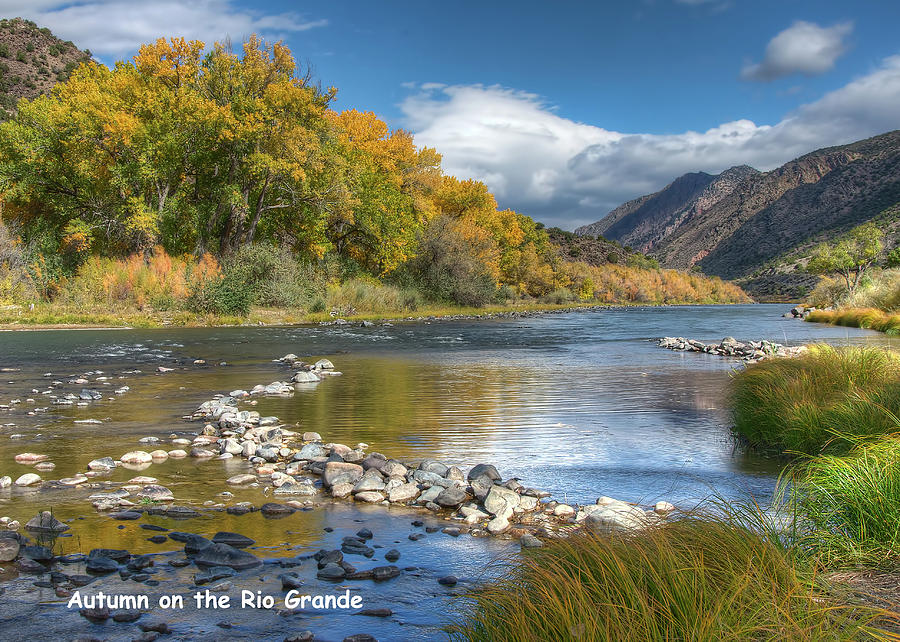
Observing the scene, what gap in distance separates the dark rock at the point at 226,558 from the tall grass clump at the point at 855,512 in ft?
12.6

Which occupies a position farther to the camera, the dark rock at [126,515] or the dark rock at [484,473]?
the dark rock at [484,473]

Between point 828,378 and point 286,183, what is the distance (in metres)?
37.4

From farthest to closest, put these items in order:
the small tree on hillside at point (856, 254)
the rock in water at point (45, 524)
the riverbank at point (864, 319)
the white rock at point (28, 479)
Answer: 1. the small tree on hillside at point (856, 254)
2. the riverbank at point (864, 319)
3. the white rock at point (28, 479)
4. the rock in water at point (45, 524)

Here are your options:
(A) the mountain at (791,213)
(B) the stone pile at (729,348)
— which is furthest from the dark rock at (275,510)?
(A) the mountain at (791,213)

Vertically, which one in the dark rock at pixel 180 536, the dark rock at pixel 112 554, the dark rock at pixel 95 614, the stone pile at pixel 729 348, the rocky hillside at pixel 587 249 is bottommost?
the dark rock at pixel 180 536

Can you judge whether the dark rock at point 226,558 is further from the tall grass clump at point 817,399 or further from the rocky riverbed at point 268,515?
the tall grass clump at point 817,399

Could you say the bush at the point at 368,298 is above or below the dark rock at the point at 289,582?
above

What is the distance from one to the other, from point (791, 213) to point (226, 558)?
149m

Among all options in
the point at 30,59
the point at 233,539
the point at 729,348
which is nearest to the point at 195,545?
the point at 233,539

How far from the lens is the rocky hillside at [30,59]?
80.2 meters

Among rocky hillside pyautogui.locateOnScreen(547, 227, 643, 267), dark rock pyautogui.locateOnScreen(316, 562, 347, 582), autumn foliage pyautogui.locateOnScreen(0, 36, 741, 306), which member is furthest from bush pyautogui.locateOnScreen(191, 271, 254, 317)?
rocky hillside pyautogui.locateOnScreen(547, 227, 643, 267)

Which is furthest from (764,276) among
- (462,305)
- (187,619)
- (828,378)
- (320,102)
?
(187,619)

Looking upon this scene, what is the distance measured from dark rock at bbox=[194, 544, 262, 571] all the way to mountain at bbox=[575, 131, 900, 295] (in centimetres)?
11691

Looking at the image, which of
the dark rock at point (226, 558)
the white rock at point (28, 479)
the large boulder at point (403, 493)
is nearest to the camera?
the dark rock at point (226, 558)
